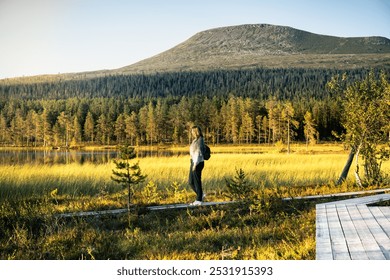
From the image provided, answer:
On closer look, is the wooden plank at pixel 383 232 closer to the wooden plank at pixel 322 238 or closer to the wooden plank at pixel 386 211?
the wooden plank at pixel 386 211

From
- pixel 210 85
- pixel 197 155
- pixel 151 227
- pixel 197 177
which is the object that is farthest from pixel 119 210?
pixel 210 85

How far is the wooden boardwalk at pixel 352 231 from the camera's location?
5273mm

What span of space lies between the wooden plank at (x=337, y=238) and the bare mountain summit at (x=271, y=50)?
6261 millimetres

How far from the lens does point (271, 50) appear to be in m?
39.2

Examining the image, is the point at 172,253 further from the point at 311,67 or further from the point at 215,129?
the point at 311,67

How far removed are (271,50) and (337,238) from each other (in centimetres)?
3464

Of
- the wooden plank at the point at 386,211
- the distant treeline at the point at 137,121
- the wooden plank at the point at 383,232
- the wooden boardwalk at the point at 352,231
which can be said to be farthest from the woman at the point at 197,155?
the distant treeline at the point at 137,121

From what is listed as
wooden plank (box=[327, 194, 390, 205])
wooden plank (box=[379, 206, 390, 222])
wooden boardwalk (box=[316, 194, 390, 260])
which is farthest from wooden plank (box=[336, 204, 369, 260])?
wooden plank (box=[327, 194, 390, 205])

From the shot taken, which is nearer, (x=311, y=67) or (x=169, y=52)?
(x=311, y=67)

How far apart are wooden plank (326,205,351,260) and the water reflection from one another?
879 cm

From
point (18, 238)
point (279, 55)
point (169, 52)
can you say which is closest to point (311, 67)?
point (279, 55)

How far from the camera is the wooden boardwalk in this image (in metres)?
5.27

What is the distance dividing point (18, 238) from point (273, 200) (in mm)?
3990
